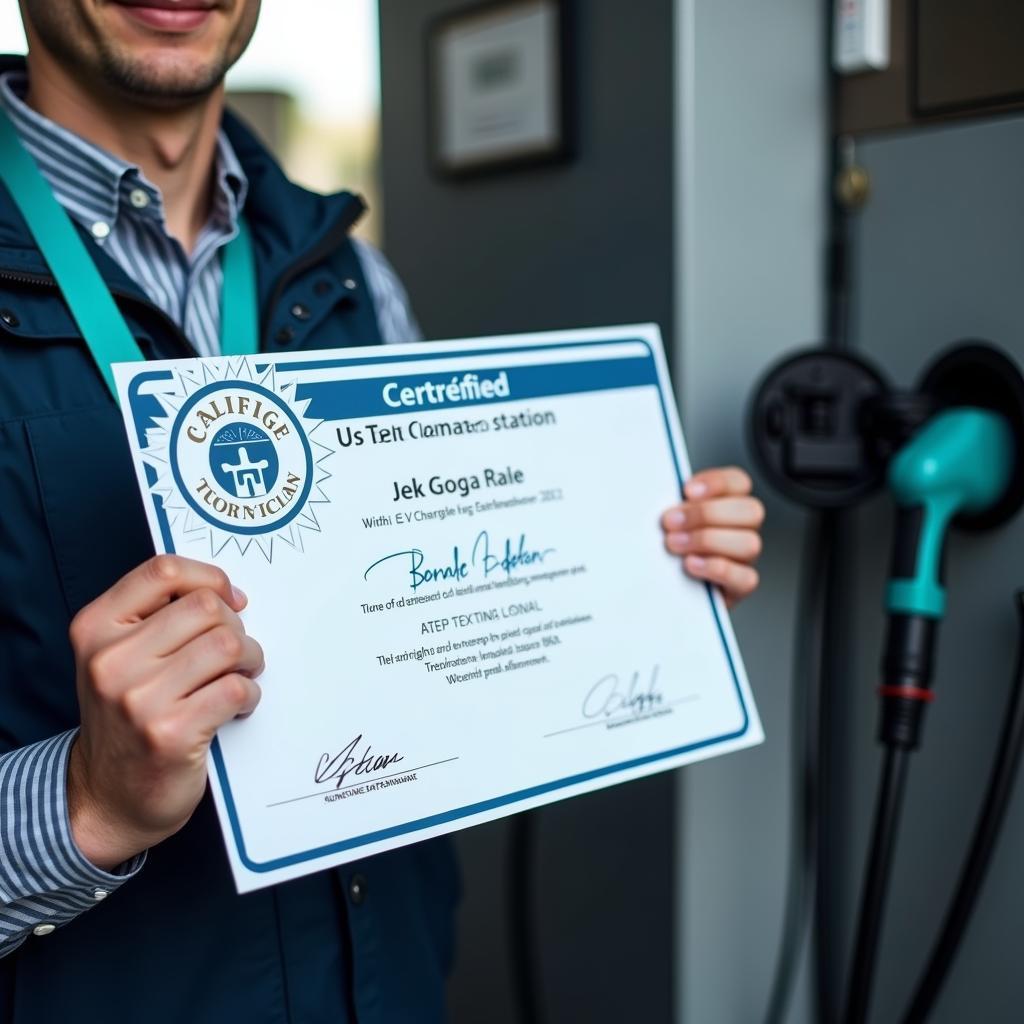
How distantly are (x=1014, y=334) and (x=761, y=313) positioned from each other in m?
0.28

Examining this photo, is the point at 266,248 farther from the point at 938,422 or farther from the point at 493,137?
the point at 938,422

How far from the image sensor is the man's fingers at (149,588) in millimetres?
706

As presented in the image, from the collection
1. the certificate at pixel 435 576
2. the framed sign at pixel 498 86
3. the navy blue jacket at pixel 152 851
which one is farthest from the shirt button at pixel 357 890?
the framed sign at pixel 498 86

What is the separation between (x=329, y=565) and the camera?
2.74 feet

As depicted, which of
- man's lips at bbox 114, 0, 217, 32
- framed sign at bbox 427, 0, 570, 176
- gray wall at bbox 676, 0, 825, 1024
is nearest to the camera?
man's lips at bbox 114, 0, 217, 32

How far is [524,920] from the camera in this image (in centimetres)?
148

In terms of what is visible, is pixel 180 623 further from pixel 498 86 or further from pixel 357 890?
pixel 498 86

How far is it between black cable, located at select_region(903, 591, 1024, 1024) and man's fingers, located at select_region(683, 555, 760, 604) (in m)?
0.27

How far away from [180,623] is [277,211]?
492 millimetres

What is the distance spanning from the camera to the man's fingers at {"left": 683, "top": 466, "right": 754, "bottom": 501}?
3.36 ft
